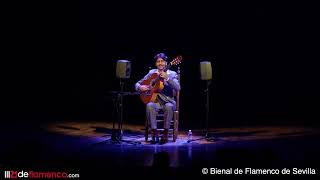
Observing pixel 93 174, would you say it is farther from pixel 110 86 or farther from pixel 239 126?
pixel 110 86

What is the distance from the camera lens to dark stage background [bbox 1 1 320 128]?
931 centimetres

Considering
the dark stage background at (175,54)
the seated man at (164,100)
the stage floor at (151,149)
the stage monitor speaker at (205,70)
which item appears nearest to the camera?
the stage floor at (151,149)

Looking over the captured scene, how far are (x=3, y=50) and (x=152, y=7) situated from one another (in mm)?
3181

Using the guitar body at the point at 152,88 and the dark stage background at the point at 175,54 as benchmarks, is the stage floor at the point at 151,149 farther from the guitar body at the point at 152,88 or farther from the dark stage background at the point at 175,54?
the dark stage background at the point at 175,54

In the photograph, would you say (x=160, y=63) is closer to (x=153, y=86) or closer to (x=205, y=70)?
(x=153, y=86)

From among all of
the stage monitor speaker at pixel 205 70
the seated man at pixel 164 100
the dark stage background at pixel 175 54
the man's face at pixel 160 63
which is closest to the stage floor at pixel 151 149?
the seated man at pixel 164 100

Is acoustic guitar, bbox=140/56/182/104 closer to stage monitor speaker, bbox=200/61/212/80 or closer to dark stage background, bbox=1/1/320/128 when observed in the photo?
stage monitor speaker, bbox=200/61/212/80

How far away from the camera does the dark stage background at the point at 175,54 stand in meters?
9.31

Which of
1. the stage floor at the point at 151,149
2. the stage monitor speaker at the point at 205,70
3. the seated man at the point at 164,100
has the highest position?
the stage monitor speaker at the point at 205,70

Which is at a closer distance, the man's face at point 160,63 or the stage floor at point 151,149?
the stage floor at point 151,149

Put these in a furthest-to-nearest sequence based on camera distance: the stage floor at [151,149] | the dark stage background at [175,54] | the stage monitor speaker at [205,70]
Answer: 1. the dark stage background at [175,54]
2. the stage monitor speaker at [205,70]
3. the stage floor at [151,149]

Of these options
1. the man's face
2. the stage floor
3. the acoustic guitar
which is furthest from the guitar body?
the stage floor

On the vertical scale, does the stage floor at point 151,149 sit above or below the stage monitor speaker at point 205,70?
below

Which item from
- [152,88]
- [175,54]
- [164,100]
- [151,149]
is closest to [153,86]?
[152,88]
